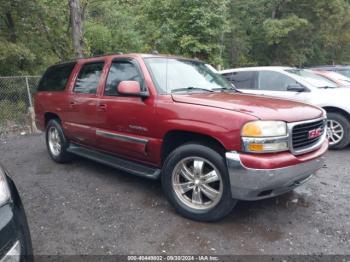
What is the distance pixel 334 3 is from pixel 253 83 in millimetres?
21090

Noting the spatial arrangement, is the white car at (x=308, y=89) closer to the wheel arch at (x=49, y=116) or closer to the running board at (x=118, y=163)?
the running board at (x=118, y=163)

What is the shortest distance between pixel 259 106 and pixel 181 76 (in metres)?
1.30

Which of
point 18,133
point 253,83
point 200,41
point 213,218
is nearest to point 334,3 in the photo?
point 200,41

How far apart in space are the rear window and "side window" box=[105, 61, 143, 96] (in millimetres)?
1311

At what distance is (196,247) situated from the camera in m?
3.21

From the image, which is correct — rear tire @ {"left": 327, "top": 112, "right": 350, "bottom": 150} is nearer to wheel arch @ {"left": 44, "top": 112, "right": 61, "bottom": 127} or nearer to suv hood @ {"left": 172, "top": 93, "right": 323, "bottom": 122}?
suv hood @ {"left": 172, "top": 93, "right": 323, "bottom": 122}

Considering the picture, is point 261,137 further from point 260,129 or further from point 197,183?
point 197,183

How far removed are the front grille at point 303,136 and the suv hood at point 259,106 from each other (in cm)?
8

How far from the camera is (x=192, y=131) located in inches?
142

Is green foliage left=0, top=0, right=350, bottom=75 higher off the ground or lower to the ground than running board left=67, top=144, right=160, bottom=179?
higher

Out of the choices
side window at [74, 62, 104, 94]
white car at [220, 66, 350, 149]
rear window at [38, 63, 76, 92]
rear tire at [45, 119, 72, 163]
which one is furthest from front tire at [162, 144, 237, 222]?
white car at [220, 66, 350, 149]

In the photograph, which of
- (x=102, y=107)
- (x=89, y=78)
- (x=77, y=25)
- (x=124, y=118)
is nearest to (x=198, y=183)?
(x=124, y=118)

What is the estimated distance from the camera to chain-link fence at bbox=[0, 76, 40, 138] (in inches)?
376

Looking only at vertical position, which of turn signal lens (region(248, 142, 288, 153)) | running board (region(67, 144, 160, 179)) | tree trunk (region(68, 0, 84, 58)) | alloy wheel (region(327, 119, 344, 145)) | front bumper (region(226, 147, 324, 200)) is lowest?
alloy wheel (region(327, 119, 344, 145))
